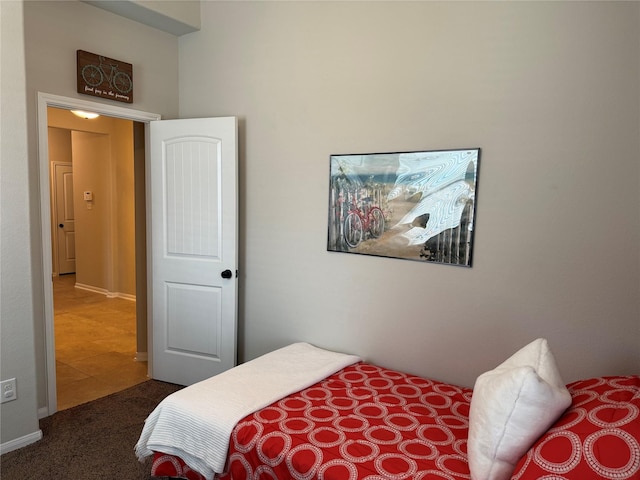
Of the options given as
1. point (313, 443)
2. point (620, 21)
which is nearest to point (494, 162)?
point (620, 21)

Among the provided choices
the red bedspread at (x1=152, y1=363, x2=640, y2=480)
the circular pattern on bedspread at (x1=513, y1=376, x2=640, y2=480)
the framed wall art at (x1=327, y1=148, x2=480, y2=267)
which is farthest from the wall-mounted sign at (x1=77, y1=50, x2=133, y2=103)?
the circular pattern on bedspread at (x1=513, y1=376, x2=640, y2=480)

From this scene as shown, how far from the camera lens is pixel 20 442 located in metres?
2.56

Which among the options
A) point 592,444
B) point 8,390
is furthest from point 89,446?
point 592,444

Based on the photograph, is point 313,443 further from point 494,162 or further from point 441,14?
point 441,14

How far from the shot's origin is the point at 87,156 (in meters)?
6.67

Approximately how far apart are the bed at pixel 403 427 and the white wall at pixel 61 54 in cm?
141

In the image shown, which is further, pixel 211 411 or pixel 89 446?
pixel 89 446

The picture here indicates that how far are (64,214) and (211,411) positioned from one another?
A: 23.3 feet

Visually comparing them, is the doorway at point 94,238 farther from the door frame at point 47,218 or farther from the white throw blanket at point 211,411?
the white throw blanket at point 211,411

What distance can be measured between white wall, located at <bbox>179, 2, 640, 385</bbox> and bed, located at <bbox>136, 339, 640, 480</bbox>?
44 cm

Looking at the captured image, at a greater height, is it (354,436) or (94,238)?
(94,238)

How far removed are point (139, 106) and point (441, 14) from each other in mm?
2332

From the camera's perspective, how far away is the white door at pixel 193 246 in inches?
130

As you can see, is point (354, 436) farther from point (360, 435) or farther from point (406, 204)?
point (406, 204)
